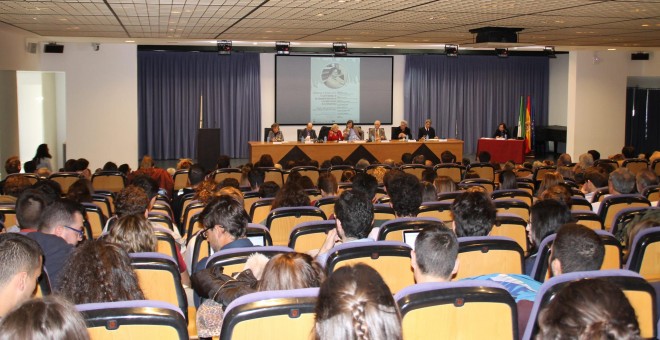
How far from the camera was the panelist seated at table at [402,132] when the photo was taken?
16672mm

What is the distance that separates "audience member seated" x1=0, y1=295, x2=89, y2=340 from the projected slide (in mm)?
18117

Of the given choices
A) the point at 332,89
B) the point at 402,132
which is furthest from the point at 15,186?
the point at 332,89

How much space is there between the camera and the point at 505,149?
18031 millimetres

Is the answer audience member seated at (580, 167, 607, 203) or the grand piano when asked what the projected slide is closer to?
the grand piano

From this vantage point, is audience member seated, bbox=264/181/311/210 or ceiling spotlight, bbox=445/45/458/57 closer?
audience member seated, bbox=264/181/311/210

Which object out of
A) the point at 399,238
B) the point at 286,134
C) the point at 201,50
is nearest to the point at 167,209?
the point at 399,238

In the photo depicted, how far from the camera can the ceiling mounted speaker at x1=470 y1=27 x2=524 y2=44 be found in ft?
35.6

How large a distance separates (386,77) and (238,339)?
18454 mm

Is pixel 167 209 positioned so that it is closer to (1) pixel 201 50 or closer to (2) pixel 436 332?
(2) pixel 436 332

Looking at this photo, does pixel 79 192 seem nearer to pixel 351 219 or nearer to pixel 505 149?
pixel 351 219

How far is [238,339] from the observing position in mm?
2592

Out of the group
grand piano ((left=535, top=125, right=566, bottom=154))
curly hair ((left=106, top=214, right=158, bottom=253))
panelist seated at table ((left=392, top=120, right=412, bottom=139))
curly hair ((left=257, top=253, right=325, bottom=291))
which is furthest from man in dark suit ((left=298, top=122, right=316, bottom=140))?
curly hair ((left=257, top=253, right=325, bottom=291))

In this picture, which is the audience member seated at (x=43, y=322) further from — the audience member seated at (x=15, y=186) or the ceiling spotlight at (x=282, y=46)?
the ceiling spotlight at (x=282, y=46)

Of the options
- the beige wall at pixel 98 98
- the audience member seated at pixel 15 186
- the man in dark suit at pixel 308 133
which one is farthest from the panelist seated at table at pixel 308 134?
the audience member seated at pixel 15 186
